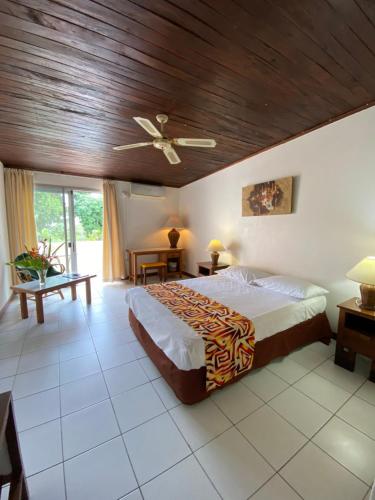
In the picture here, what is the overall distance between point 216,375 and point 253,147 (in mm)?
3144

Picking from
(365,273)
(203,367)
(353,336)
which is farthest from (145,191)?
(353,336)

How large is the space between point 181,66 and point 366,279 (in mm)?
2358

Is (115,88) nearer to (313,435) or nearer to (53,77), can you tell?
(53,77)

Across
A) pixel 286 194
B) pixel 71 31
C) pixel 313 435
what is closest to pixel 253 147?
pixel 286 194

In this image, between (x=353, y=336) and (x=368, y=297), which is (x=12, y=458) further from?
(x=368, y=297)

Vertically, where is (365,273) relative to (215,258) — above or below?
above

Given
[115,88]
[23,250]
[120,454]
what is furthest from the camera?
[23,250]

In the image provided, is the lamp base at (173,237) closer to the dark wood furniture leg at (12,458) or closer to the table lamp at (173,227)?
the table lamp at (173,227)

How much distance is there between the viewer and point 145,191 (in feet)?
16.9

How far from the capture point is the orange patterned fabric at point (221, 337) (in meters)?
1.62

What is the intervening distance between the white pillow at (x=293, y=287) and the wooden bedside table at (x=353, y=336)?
0.33 m

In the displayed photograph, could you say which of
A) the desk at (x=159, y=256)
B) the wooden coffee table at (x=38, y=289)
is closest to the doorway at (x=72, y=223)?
the desk at (x=159, y=256)

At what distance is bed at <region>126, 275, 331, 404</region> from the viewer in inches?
62.4

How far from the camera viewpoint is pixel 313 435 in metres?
1.39
